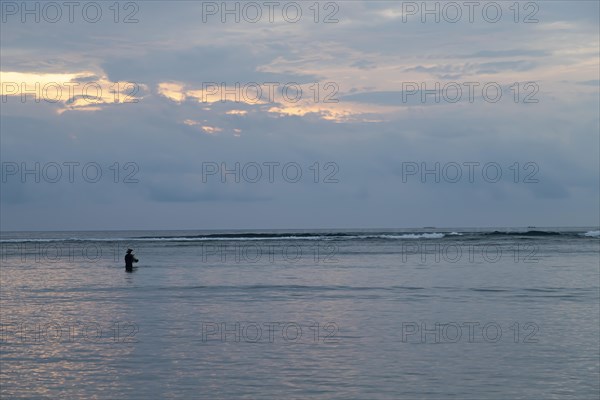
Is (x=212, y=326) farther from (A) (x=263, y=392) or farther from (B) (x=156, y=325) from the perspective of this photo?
(A) (x=263, y=392)

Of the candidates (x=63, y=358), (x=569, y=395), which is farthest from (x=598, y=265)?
(x=63, y=358)

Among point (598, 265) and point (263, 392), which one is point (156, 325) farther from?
point (598, 265)

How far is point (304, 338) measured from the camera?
60.3 feet

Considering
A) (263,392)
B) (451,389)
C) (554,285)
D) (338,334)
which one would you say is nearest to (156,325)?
(338,334)

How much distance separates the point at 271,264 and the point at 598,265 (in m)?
21.5

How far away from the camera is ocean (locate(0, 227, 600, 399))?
13.5 m

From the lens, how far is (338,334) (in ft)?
62.2

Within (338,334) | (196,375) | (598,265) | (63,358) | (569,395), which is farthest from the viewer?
(598,265)

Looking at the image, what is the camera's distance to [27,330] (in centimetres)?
2000

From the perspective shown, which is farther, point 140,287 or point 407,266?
point 407,266

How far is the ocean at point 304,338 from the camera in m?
13.5

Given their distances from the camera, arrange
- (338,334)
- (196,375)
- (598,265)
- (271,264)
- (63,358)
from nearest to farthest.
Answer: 1. (196,375)
2. (63,358)
3. (338,334)
4. (598,265)
5. (271,264)

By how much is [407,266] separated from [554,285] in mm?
14185

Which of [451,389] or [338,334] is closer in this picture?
[451,389]
